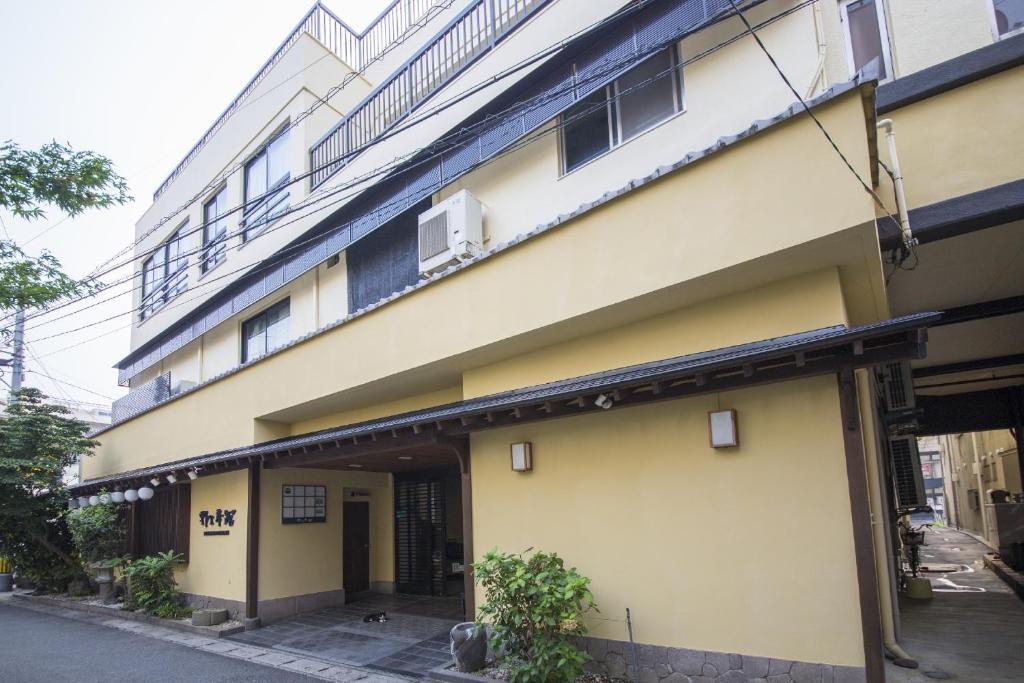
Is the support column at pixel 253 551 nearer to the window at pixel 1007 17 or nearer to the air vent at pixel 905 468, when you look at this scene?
the air vent at pixel 905 468

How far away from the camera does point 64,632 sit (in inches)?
440

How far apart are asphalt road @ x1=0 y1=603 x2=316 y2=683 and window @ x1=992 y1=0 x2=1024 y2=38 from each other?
1087 cm

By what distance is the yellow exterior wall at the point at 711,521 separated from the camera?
535cm

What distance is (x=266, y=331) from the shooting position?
48.2ft

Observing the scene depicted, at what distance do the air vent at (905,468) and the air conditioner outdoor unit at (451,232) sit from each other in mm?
7765

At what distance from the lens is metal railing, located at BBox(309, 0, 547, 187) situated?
10.2 m

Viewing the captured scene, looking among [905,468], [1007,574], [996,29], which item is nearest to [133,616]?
[905,468]

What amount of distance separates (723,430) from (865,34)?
200 inches

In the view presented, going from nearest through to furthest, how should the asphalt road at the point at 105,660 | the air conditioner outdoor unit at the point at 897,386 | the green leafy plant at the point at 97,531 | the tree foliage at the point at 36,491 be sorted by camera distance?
the asphalt road at the point at 105,660 < the air conditioner outdoor unit at the point at 897,386 < the green leafy plant at the point at 97,531 < the tree foliage at the point at 36,491

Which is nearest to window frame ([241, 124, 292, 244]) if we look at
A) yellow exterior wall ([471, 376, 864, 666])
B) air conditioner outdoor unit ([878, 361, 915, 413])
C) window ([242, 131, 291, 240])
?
window ([242, 131, 291, 240])

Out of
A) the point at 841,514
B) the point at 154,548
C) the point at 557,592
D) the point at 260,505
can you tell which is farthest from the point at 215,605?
the point at 841,514

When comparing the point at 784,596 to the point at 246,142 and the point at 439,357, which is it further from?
the point at 246,142

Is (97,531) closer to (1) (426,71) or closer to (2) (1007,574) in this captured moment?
(1) (426,71)

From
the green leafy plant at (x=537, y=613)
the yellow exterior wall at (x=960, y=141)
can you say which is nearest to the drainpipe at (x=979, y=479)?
the yellow exterior wall at (x=960, y=141)
